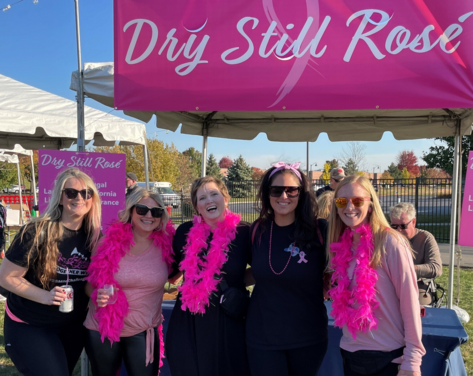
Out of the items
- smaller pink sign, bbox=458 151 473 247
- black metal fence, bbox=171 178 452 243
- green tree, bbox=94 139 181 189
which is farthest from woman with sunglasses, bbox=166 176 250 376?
green tree, bbox=94 139 181 189

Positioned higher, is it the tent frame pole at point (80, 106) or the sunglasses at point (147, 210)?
the tent frame pole at point (80, 106)

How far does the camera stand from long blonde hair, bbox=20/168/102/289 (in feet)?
6.68

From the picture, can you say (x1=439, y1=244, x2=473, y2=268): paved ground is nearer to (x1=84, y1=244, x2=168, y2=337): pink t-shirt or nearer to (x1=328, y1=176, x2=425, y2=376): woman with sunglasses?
(x1=328, y1=176, x2=425, y2=376): woman with sunglasses

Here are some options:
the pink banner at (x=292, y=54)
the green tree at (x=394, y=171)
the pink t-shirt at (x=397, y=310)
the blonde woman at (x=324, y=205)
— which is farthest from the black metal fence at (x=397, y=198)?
the green tree at (x=394, y=171)

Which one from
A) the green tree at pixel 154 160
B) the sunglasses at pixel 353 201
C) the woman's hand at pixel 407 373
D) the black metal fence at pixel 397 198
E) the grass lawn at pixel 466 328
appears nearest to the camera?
the woman's hand at pixel 407 373

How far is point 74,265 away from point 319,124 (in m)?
3.33

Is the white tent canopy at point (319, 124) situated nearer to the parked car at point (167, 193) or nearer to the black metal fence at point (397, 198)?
the black metal fence at point (397, 198)

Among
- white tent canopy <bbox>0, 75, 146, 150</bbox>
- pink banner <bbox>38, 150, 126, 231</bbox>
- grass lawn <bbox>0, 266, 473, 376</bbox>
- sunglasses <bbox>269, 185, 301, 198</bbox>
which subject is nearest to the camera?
sunglasses <bbox>269, 185, 301, 198</bbox>

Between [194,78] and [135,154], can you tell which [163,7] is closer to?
[194,78]

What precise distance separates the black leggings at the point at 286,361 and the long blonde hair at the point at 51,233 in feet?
3.72

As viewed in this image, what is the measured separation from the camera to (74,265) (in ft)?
7.01

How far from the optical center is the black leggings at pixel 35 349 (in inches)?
78.1

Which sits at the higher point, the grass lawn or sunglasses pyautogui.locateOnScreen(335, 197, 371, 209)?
sunglasses pyautogui.locateOnScreen(335, 197, 371, 209)

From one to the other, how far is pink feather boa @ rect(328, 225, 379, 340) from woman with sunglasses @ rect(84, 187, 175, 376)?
990 mm
